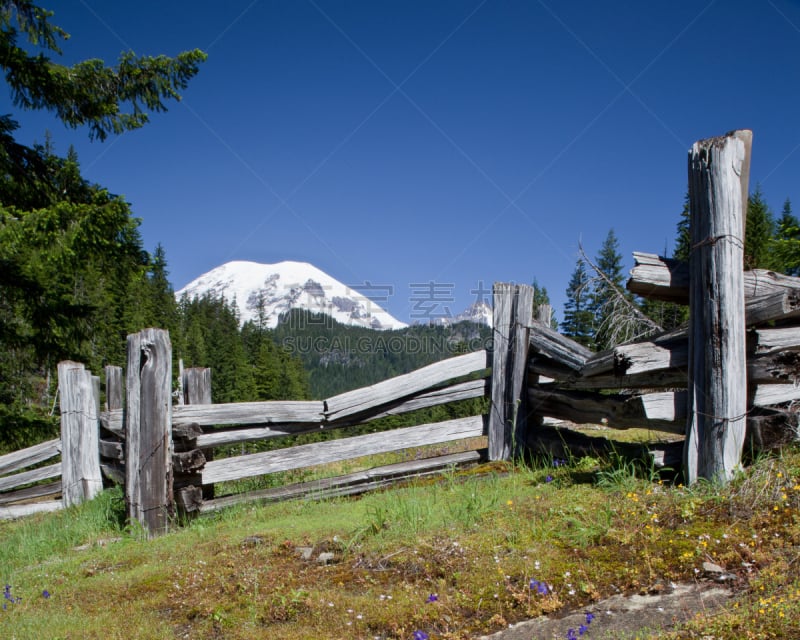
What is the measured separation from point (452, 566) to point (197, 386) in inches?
183

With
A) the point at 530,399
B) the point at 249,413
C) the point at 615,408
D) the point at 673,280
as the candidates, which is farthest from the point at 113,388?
the point at 673,280

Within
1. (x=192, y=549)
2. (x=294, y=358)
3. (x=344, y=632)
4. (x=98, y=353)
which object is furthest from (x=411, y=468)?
(x=294, y=358)

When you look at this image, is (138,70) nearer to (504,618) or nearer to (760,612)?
(504,618)

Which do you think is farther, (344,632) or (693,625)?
(344,632)

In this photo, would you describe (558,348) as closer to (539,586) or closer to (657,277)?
(657,277)

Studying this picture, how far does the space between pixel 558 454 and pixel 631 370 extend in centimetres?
174

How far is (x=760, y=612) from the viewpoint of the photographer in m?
2.51

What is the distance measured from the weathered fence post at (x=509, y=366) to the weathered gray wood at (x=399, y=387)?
0.30 meters

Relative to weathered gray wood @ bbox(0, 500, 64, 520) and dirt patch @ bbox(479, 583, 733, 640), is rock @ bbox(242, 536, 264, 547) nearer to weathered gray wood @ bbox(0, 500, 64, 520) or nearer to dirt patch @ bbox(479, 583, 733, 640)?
dirt patch @ bbox(479, 583, 733, 640)

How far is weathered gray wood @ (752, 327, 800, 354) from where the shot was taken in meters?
4.30

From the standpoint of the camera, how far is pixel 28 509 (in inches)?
326

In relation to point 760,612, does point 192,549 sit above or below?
below

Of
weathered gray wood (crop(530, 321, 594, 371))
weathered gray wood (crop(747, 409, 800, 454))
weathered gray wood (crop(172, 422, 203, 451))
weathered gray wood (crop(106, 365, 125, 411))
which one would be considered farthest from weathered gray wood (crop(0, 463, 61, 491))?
weathered gray wood (crop(747, 409, 800, 454))

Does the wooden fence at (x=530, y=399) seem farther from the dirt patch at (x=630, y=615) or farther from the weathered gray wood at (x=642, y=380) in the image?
the dirt patch at (x=630, y=615)
